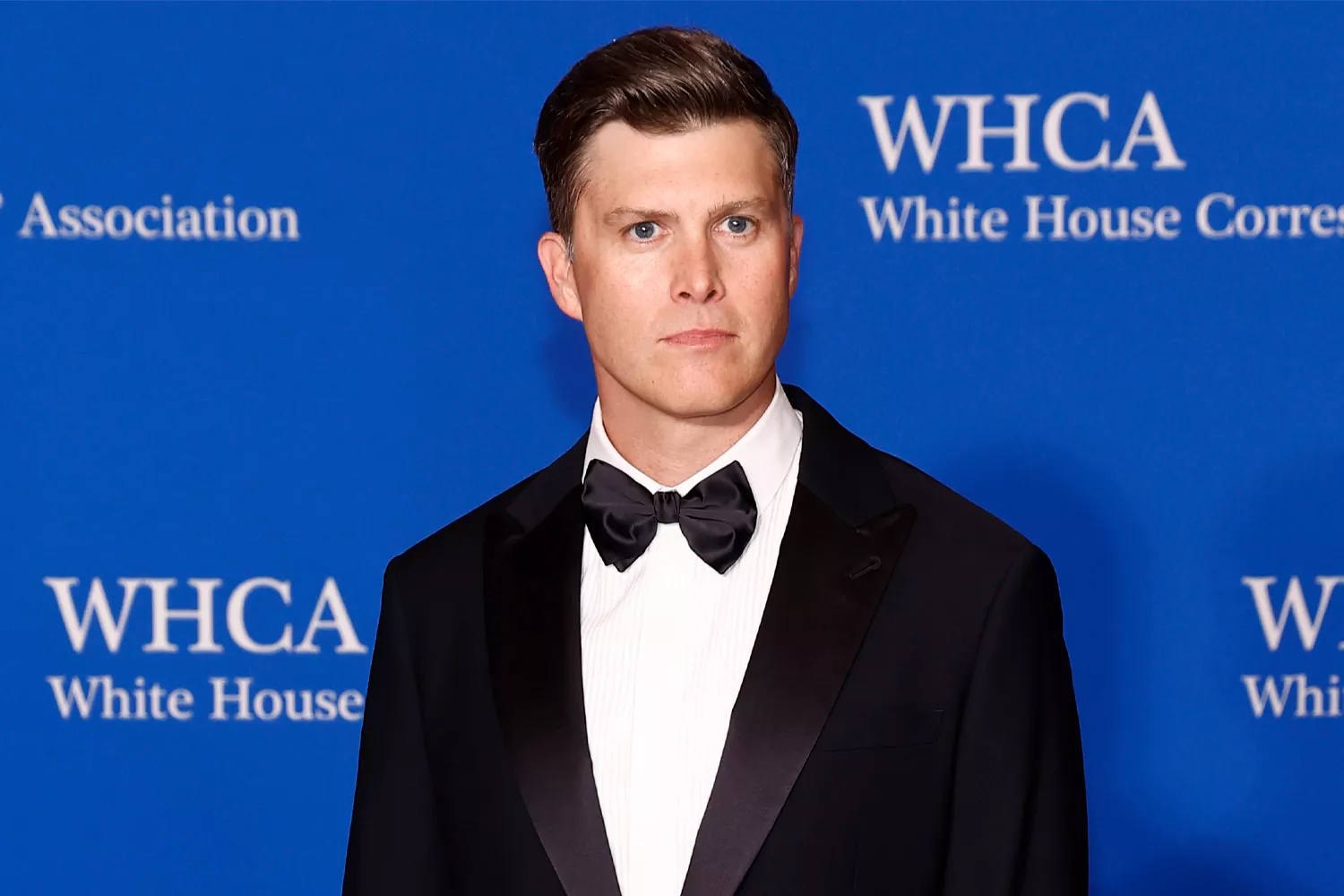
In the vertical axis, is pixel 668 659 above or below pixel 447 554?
below

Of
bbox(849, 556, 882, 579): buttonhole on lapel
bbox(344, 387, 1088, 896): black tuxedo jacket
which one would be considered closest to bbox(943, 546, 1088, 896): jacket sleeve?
bbox(344, 387, 1088, 896): black tuxedo jacket

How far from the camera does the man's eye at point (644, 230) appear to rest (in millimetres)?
1972

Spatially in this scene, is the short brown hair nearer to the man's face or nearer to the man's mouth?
the man's face

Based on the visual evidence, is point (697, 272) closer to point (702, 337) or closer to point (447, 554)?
point (702, 337)

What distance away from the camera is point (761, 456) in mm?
2074

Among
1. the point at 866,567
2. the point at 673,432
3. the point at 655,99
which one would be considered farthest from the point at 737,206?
the point at 866,567

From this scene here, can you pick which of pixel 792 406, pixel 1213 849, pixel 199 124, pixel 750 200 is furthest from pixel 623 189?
pixel 1213 849

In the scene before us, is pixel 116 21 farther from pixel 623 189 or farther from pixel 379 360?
pixel 623 189

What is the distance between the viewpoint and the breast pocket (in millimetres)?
1889

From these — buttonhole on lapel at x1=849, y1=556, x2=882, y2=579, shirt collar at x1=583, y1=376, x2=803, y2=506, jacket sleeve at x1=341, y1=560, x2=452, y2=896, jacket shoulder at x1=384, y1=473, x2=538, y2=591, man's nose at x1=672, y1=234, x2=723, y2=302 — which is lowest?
jacket sleeve at x1=341, y1=560, x2=452, y2=896

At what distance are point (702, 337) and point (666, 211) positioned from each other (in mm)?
155

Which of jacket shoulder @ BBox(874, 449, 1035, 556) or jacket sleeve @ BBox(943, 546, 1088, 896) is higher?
jacket shoulder @ BBox(874, 449, 1035, 556)

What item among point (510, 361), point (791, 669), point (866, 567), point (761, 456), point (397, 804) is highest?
point (510, 361)

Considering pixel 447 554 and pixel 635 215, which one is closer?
pixel 635 215
